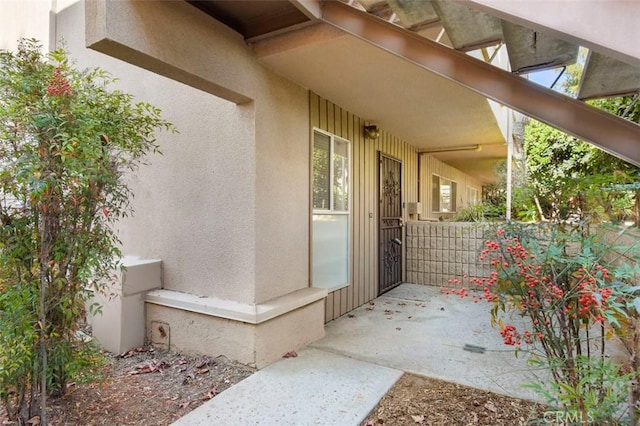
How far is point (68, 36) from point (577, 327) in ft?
21.6

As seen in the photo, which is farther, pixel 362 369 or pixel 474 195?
pixel 474 195

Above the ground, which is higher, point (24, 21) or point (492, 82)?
point (24, 21)

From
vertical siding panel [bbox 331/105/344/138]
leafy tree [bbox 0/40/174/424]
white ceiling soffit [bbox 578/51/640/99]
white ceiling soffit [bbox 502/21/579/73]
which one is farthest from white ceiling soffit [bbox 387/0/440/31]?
leafy tree [bbox 0/40/174/424]

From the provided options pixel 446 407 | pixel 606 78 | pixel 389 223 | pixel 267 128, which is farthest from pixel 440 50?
pixel 389 223

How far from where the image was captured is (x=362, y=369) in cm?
306

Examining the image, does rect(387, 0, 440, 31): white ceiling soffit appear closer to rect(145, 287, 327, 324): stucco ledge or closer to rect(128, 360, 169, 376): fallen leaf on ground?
rect(145, 287, 327, 324): stucco ledge

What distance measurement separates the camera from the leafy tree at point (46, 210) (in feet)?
6.72

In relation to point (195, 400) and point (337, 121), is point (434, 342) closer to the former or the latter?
point (195, 400)

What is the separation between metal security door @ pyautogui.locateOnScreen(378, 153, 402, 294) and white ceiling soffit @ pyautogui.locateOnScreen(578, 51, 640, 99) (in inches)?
137

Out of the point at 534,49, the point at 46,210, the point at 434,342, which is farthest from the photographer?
the point at 434,342

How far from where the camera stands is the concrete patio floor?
2.99 m

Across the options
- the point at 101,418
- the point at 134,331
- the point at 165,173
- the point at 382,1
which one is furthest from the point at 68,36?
the point at 101,418

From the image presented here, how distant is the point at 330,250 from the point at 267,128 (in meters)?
1.85

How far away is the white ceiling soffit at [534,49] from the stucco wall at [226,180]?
211cm
